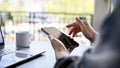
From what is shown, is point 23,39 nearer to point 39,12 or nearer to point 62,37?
point 62,37

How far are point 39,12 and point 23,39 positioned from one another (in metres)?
4.31

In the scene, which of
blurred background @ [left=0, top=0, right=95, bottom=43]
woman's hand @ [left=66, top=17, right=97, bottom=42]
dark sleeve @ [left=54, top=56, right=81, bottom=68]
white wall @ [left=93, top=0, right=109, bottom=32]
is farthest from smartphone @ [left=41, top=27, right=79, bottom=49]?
blurred background @ [left=0, top=0, right=95, bottom=43]

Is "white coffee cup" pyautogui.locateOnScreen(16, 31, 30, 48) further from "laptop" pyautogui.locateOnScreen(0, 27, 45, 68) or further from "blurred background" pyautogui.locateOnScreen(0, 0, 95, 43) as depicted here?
"blurred background" pyautogui.locateOnScreen(0, 0, 95, 43)

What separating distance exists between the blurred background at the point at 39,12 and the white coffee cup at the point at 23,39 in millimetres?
4085

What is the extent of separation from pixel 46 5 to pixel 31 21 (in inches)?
27.7

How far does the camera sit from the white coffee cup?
167 cm

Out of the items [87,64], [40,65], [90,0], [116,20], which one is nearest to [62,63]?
[87,64]

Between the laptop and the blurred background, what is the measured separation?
4168 mm

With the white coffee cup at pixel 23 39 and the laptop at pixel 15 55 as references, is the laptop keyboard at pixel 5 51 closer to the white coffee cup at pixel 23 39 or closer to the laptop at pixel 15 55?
the laptop at pixel 15 55

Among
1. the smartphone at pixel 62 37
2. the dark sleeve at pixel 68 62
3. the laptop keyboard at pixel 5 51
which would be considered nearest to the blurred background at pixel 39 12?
the laptop keyboard at pixel 5 51

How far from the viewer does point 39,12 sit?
5938mm

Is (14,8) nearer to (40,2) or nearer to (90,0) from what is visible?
(40,2)

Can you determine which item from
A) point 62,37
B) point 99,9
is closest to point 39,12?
point 99,9

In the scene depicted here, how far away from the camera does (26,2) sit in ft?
20.5
